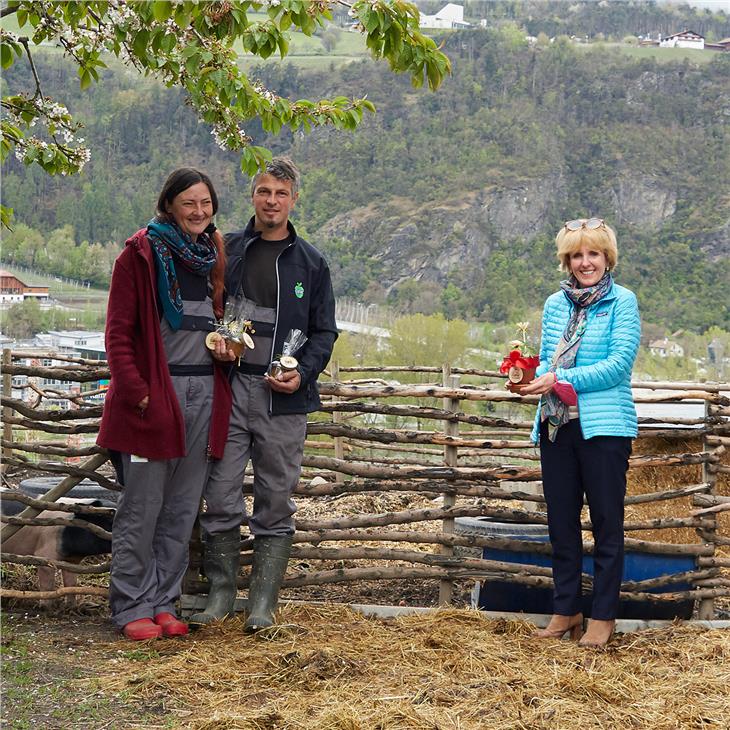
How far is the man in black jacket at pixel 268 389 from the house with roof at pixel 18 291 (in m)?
54.2

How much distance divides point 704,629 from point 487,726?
1.66 m

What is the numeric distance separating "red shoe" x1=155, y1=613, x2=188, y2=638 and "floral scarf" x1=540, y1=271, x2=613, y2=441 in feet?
5.01

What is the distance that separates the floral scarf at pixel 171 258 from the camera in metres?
3.86

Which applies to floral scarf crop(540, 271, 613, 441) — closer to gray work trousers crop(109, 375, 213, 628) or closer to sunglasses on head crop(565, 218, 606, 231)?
sunglasses on head crop(565, 218, 606, 231)

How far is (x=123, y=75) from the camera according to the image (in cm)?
8062

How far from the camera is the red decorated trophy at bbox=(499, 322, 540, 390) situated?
155 inches

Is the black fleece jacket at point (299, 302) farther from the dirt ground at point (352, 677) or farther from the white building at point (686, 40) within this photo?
the white building at point (686, 40)

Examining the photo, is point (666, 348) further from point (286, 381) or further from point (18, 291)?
point (286, 381)

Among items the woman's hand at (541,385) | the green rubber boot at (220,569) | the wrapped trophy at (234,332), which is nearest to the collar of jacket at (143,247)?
the wrapped trophy at (234,332)

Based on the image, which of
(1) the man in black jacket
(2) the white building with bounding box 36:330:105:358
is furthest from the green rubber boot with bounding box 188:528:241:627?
(2) the white building with bounding box 36:330:105:358

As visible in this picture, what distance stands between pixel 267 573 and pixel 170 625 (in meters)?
0.41

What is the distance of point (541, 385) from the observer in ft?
12.7

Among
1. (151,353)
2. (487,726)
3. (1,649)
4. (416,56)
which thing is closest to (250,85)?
(416,56)

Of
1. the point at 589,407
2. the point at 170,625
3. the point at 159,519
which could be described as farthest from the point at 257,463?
the point at 589,407
